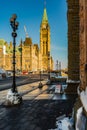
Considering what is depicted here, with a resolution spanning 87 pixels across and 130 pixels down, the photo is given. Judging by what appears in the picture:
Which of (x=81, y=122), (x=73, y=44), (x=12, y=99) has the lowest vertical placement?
(x=12, y=99)

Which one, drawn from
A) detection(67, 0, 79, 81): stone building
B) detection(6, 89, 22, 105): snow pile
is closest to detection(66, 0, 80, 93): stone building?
detection(67, 0, 79, 81): stone building

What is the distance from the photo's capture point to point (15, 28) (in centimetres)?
1878

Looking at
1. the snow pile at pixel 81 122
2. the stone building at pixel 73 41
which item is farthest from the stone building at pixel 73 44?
the snow pile at pixel 81 122

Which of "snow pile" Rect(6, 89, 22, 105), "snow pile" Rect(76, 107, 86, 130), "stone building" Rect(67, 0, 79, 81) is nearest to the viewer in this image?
"snow pile" Rect(76, 107, 86, 130)

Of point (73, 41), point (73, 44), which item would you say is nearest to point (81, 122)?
point (73, 44)

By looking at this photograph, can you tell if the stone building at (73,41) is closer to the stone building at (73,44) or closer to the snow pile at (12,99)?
the stone building at (73,44)

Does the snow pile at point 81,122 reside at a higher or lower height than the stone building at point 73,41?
lower

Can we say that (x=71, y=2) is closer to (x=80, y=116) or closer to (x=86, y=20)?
(x=86, y=20)

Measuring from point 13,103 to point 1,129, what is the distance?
741 cm

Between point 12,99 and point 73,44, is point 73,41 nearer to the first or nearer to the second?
point 73,44

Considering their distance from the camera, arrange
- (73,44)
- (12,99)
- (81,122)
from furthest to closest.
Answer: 1. (73,44)
2. (12,99)
3. (81,122)

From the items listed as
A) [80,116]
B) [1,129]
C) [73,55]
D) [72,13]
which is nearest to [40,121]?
[1,129]

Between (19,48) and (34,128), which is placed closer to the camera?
(34,128)

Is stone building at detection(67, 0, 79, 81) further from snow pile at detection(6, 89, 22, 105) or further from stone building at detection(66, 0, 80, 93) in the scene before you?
snow pile at detection(6, 89, 22, 105)
